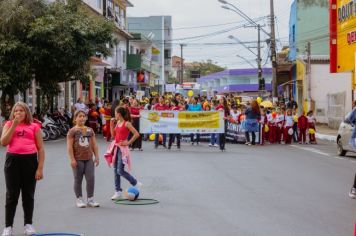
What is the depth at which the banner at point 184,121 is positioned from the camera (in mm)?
23656

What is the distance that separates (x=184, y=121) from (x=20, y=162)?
16.0 metres

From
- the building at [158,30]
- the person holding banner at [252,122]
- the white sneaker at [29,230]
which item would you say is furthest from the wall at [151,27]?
the white sneaker at [29,230]

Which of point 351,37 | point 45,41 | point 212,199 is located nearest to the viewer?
point 212,199

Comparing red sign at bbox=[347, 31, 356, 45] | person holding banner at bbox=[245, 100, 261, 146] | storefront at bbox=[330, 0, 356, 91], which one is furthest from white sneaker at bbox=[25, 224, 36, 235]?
red sign at bbox=[347, 31, 356, 45]

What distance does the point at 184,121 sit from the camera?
2394 cm

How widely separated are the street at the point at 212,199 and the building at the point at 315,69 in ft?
68.4

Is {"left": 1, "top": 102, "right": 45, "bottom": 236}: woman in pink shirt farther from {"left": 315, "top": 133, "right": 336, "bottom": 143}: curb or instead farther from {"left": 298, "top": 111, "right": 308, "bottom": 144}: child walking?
{"left": 315, "top": 133, "right": 336, "bottom": 143}: curb

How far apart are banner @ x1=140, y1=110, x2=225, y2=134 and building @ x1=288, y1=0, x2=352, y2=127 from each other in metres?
14.8

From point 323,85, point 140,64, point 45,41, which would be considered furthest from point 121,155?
point 140,64

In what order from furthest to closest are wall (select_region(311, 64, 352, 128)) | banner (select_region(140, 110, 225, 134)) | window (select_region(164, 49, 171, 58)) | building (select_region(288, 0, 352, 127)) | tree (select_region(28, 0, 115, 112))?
window (select_region(164, 49, 171, 58)) < wall (select_region(311, 64, 352, 128)) < building (select_region(288, 0, 352, 127)) < tree (select_region(28, 0, 115, 112)) < banner (select_region(140, 110, 225, 134))

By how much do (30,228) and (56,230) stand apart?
0.41 meters

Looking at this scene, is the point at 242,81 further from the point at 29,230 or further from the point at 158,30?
the point at 29,230

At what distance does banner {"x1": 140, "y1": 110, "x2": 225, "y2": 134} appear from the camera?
77.6ft

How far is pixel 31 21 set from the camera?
1008 inches
